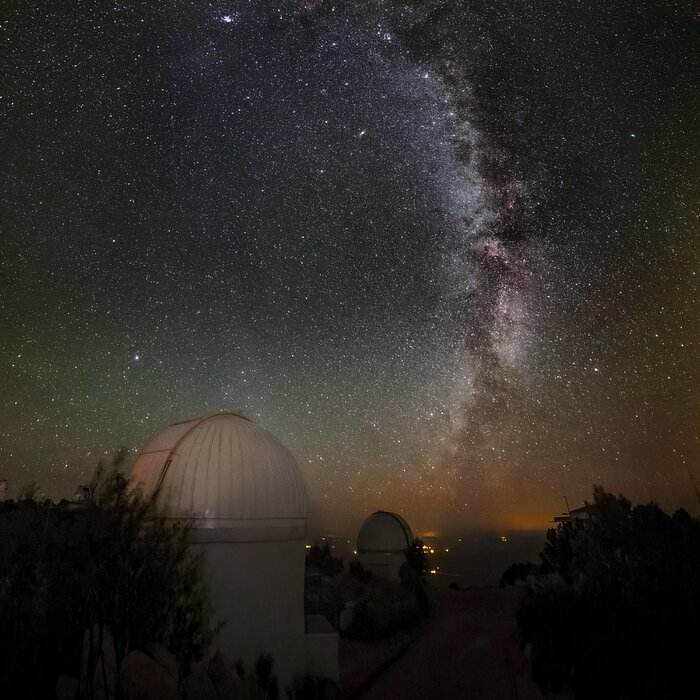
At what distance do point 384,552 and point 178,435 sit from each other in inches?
646

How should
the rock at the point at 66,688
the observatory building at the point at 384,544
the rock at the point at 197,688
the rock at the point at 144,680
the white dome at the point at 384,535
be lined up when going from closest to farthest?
1. the rock at the point at 66,688
2. the rock at the point at 144,680
3. the rock at the point at 197,688
4. the observatory building at the point at 384,544
5. the white dome at the point at 384,535

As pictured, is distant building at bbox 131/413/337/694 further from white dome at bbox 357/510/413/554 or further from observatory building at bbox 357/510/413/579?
white dome at bbox 357/510/413/554

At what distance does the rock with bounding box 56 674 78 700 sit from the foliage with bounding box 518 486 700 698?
8.13 metres

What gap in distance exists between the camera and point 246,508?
988 cm

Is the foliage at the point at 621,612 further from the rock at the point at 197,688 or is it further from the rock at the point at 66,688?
the rock at the point at 66,688

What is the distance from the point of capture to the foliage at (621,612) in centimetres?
884

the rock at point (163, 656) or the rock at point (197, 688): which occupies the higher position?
the rock at point (163, 656)

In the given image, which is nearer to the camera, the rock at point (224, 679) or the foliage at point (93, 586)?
the foliage at point (93, 586)

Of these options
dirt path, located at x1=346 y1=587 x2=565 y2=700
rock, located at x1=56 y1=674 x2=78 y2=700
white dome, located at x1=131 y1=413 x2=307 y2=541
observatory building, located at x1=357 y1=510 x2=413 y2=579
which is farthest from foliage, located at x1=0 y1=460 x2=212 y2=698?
observatory building, located at x1=357 y1=510 x2=413 y2=579

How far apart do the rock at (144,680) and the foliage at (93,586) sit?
70 cm

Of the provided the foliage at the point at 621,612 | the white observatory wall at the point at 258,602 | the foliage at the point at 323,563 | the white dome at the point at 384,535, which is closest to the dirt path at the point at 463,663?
the foliage at the point at 621,612

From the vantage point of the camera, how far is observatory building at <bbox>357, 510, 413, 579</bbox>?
957 inches

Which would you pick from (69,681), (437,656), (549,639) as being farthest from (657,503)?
(69,681)

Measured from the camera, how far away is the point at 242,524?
973 centimetres
